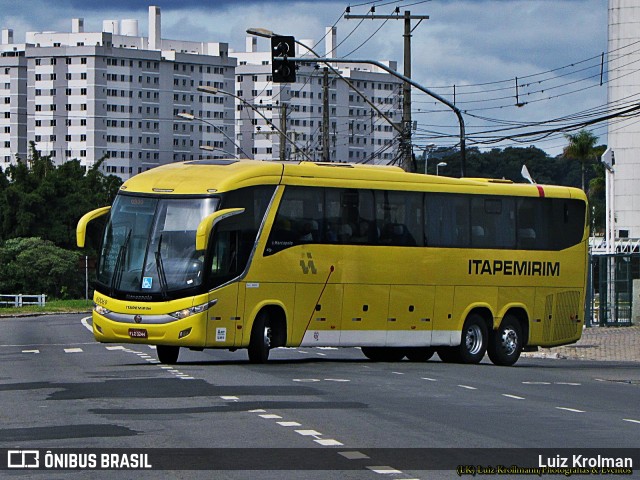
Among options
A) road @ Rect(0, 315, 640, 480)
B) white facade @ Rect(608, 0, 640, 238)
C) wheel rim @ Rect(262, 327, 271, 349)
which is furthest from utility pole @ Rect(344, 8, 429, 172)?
white facade @ Rect(608, 0, 640, 238)

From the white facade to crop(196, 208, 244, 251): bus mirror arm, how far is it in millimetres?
86409

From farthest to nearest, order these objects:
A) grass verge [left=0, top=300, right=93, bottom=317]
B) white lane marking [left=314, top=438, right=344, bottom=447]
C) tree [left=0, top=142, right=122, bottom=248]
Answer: tree [left=0, top=142, right=122, bottom=248] < grass verge [left=0, top=300, right=93, bottom=317] < white lane marking [left=314, top=438, right=344, bottom=447]

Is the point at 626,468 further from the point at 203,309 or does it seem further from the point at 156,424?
the point at 203,309

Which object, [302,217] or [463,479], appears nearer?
[463,479]

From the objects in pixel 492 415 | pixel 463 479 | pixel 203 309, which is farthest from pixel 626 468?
pixel 203 309

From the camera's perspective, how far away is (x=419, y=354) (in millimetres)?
32281

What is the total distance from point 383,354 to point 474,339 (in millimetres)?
2242

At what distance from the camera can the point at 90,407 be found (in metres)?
17.8

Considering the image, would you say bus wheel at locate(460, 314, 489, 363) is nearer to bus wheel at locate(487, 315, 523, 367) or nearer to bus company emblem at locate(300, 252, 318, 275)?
bus wheel at locate(487, 315, 523, 367)

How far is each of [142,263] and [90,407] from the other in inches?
345

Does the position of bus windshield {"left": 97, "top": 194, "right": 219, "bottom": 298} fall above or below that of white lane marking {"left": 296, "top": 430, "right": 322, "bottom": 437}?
above

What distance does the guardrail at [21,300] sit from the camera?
86438mm

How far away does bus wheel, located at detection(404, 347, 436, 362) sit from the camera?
31.9 metres

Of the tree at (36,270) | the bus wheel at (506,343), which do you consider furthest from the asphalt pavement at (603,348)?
the tree at (36,270)
